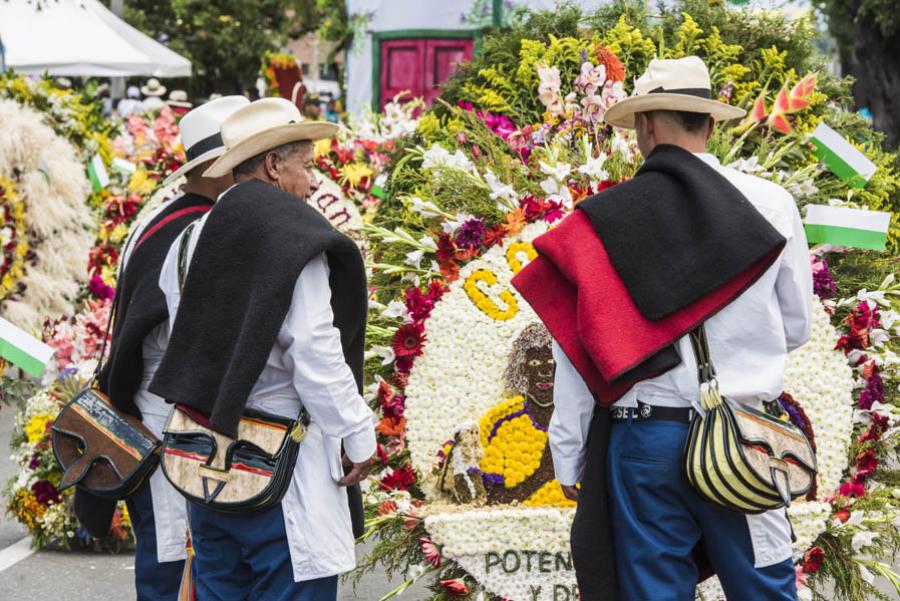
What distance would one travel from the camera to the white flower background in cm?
457

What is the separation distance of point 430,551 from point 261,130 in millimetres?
1643

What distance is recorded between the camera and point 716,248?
3406mm

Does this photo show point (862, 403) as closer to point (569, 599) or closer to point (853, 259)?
point (853, 259)

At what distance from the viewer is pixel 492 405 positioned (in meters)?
4.81

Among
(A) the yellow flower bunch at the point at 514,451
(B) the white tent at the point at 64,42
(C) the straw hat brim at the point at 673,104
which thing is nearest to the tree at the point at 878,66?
(B) the white tent at the point at 64,42

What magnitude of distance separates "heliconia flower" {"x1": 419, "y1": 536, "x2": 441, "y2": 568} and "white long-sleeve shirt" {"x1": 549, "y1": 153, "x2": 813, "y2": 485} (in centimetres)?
108

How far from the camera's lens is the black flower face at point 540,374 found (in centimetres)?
475

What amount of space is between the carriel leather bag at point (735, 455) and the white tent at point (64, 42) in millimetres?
13181

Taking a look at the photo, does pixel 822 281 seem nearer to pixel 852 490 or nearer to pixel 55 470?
pixel 852 490

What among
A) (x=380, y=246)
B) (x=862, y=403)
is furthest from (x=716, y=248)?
(x=380, y=246)

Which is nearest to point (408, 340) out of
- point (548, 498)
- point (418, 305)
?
point (418, 305)

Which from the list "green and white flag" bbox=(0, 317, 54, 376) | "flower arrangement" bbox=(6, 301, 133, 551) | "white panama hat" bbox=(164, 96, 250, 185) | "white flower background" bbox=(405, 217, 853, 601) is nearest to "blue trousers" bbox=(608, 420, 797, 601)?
"white flower background" bbox=(405, 217, 853, 601)

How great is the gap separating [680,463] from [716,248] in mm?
566

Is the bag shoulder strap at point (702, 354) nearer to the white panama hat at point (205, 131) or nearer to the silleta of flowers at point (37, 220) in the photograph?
the white panama hat at point (205, 131)
